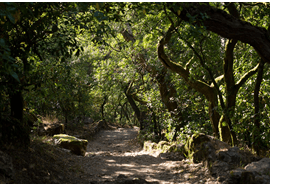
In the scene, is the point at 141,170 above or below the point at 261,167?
below

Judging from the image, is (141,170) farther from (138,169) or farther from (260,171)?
(260,171)

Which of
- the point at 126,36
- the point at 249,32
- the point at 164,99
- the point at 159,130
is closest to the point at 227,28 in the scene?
the point at 249,32

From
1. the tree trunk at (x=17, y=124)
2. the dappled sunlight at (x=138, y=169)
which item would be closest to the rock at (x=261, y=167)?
the dappled sunlight at (x=138, y=169)

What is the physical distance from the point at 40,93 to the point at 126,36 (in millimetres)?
7224

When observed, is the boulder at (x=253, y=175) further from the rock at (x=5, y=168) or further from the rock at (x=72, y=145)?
the rock at (x=72, y=145)

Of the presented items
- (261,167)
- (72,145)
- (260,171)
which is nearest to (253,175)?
(260,171)

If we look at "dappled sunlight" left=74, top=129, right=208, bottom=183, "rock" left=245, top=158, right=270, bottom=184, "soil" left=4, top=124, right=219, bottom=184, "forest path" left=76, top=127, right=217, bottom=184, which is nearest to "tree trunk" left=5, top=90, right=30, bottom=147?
"soil" left=4, top=124, right=219, bottom=184

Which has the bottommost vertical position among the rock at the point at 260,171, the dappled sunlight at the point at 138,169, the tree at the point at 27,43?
the dappled sunlight at the point at 138,169

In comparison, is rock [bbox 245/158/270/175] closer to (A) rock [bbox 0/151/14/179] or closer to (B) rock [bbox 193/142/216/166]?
(B) rock [bbox 193/142/216/166]

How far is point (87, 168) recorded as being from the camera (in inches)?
261

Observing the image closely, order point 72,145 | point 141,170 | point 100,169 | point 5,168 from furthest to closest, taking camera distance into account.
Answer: point 72,145
point 141,170
point 100,169
point 5,168

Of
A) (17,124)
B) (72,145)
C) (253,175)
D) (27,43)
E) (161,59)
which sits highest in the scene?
(161,59)

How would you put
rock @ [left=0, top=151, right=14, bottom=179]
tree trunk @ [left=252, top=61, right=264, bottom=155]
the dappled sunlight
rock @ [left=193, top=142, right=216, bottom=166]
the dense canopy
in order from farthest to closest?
1. rock @ [left=193, top=142, right=216, bottom=166]
2. the dappled sunlight
3. tree trunk @ [left=252, top=61, right=264, bottom=155]
4. the dense canopy
5. rock @ [left=0, top=151, right=14, bottom=179]

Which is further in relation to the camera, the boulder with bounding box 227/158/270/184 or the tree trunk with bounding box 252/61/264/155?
the tree trunk with bounding box 252/61/264/155
